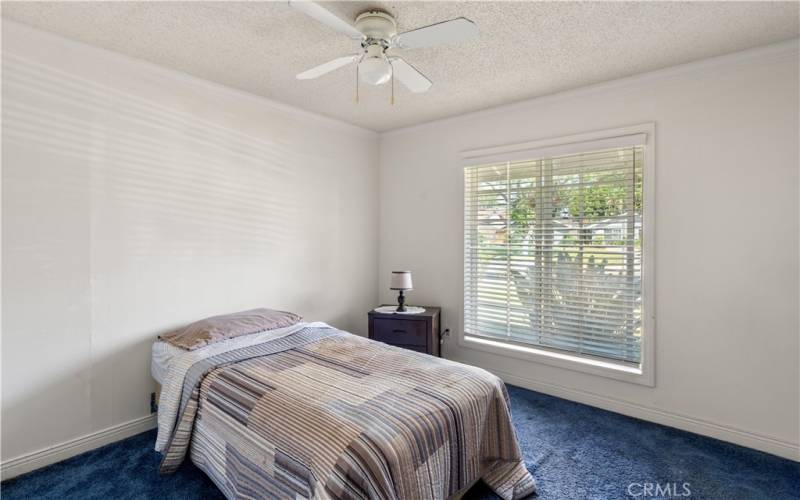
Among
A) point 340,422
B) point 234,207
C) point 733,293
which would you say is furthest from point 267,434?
point 733,293

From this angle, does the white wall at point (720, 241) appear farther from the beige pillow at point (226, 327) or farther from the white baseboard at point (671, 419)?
the beige pillow at point (226, 327)

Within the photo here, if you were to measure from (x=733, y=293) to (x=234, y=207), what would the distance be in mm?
3487

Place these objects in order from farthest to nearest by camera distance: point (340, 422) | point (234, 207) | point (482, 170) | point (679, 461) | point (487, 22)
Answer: point (482, 170)
point (234, 207)
point (679, 461)
point (487, 22)
point (340, 422)

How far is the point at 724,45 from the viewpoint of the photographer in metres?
2.33

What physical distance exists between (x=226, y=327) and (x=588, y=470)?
236cm

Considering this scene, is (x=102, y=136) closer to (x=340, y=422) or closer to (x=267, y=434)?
(x=267, y=434)

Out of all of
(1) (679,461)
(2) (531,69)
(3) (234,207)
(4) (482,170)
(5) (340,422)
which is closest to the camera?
(5) (340,422)

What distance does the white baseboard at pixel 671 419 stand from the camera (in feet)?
7.67

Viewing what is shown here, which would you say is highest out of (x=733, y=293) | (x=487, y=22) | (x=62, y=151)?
(x=487, y=22)

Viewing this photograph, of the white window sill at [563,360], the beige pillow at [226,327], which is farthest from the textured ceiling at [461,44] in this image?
the white window sill at [563,360]

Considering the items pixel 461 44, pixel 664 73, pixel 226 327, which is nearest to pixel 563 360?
pixel 664 73

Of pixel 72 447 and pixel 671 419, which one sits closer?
pixel 72 447

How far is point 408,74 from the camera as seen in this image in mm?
2162

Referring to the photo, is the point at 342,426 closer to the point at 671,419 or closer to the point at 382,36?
the point at 382,36
